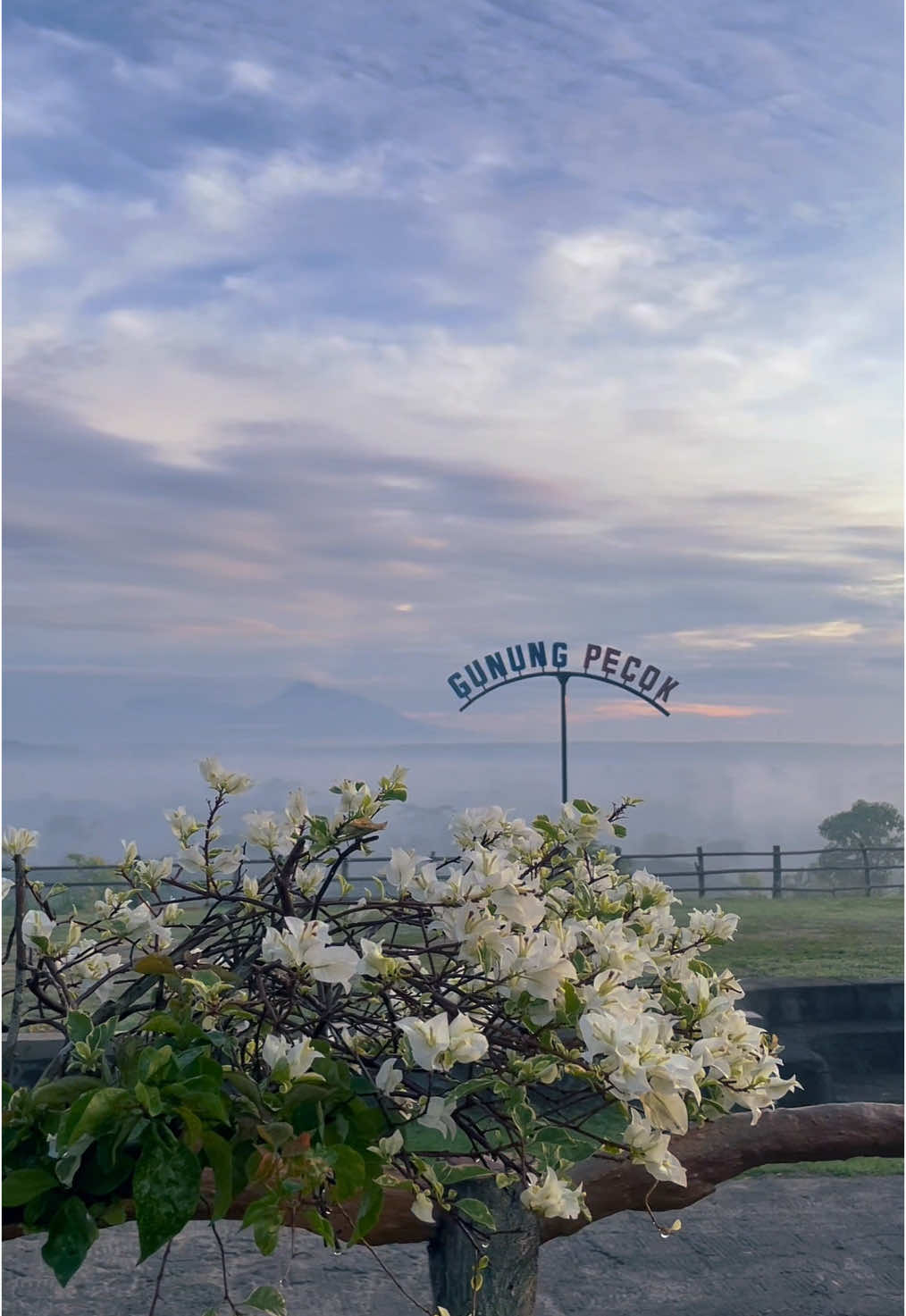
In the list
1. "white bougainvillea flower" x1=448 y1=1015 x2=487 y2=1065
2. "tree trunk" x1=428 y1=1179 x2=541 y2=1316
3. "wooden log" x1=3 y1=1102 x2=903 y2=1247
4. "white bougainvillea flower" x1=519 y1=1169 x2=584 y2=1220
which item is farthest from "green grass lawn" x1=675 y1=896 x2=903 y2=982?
"white bougainvillea flower" x1=448 y1=1015 x2=487 y2=1065

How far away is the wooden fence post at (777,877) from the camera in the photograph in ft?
56.8

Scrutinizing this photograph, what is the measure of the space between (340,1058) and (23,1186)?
0.46 m

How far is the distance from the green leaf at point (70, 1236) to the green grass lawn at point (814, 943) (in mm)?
7614

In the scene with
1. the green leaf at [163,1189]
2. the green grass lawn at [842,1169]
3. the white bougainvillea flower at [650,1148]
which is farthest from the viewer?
the green grass lawn at [842,1169]

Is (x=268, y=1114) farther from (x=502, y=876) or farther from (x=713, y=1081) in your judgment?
(x=713, y=1081)

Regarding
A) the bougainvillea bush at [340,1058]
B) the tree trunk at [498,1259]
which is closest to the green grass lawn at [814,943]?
the tree trunk at [498,1259]

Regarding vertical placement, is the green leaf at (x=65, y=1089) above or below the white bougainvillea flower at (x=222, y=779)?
below

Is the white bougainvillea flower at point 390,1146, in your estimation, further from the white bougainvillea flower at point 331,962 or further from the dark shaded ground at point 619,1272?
the dark shaded ground at point 619,1272

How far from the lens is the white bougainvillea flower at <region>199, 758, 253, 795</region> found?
2051mm

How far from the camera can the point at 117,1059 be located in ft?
5.26

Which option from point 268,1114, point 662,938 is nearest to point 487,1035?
point 268,1114

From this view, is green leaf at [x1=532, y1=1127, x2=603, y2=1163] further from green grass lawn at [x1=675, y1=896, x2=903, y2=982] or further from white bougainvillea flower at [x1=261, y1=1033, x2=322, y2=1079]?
green grass lawn at [x1=675, y1=896, x2=903, y2=982]

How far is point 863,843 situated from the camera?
19578 millimetres

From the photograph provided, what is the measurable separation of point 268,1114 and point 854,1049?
7.27 meters
